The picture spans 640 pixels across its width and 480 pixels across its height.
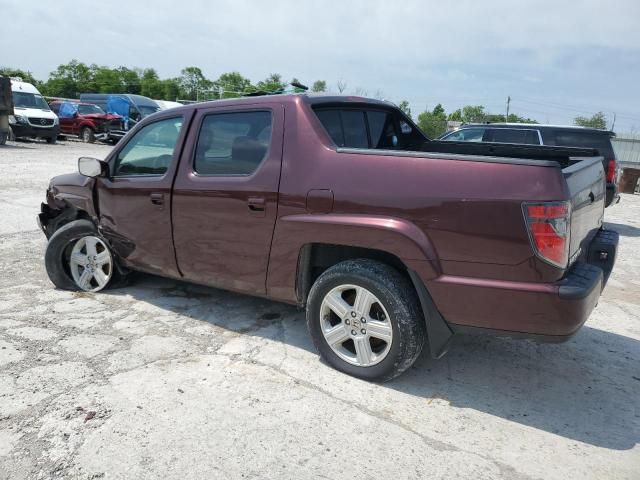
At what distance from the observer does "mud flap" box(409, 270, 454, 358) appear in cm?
306

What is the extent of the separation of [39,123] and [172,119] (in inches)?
772

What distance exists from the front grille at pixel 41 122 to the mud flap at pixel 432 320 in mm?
21721

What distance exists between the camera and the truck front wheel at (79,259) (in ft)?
15.8

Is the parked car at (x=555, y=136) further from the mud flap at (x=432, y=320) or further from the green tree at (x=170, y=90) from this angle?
the green tree at (x=170, y=90)

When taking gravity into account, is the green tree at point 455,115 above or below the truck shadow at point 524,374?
above

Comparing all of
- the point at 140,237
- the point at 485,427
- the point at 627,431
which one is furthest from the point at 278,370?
the point at 627,431

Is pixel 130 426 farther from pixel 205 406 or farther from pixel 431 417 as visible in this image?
pixel 431 417

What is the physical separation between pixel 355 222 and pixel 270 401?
1.20 meters

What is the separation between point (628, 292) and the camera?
563cm

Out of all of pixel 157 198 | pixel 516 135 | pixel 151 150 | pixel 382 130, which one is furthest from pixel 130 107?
pixel 382 130

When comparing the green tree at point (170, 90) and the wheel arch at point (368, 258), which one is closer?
the wheel arch at point (368, 258)

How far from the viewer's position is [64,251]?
16.2ft

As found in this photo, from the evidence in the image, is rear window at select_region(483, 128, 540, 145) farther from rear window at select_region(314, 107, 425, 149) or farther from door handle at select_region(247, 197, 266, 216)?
door handle at select_region(247, 197, 266, 216)

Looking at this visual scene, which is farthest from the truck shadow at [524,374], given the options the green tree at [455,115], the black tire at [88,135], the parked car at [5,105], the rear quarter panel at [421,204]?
the green tree at [455,115]
